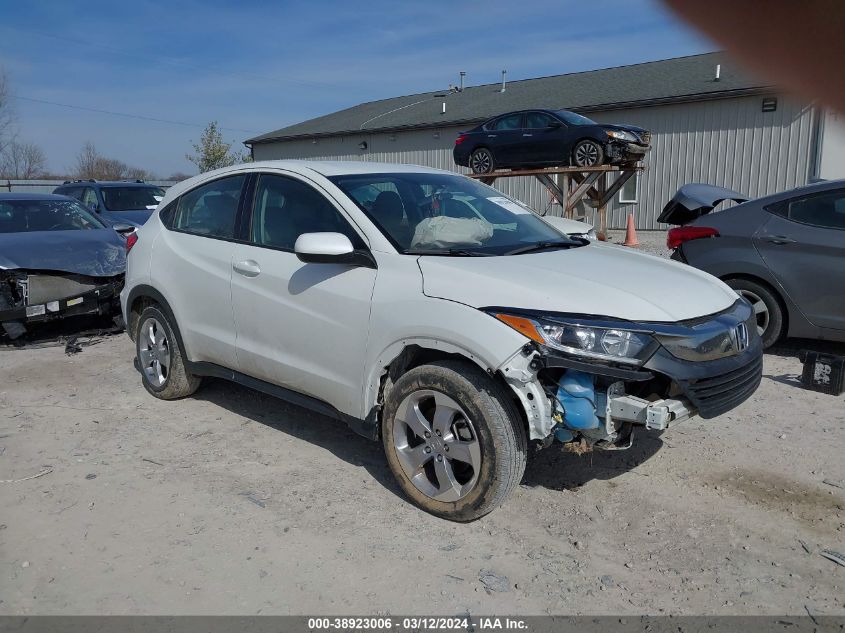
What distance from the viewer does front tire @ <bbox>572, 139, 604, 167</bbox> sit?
14.5 meters

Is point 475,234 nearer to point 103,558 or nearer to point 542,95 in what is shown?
point 103,558

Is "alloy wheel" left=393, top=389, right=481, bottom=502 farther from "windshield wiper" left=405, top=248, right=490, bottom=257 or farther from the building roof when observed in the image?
the building roof

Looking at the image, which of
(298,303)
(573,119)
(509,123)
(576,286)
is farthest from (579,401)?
(509,123)

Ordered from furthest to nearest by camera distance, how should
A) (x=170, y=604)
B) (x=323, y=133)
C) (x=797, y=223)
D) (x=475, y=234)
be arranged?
(x=323, y=133) → (x=797, y=223) → (x=475, y=234) → (x=170, y=604)

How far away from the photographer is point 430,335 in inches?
137

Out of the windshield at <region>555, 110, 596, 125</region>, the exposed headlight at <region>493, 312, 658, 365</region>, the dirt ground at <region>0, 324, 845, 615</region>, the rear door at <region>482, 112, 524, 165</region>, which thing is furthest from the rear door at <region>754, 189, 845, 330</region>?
the rear door at <region>482, 112, 524, 165</region>

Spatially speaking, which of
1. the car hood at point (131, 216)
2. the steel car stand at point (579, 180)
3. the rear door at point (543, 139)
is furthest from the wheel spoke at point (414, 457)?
the rear door at point (543, 139)

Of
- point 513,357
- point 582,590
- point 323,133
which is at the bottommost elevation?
point 582,590

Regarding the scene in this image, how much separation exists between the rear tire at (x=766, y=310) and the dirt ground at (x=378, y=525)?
1218mm

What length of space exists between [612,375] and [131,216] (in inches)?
507

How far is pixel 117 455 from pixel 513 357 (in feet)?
8.97

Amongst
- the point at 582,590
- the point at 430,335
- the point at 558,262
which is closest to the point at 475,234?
the point at 558,262

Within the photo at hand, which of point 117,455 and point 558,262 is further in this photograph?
point 117,455

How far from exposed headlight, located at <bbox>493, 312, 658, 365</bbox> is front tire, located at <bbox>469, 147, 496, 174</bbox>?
13.5 meters
